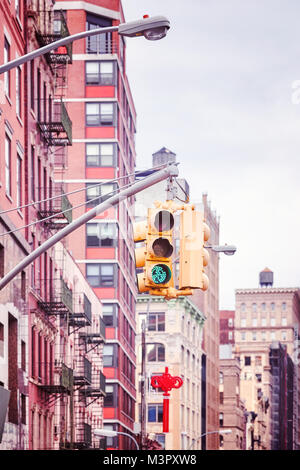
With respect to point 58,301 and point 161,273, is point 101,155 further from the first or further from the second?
point 161,273

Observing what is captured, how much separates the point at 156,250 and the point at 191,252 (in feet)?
2.08

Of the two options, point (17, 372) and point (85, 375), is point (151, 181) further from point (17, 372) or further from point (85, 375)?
point (85, 375)

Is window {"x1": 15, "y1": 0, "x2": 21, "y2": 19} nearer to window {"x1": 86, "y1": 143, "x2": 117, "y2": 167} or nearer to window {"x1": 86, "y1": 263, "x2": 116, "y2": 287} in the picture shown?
window {"x1": 86, "y1": 263, "x2": 116, "y2": 287}

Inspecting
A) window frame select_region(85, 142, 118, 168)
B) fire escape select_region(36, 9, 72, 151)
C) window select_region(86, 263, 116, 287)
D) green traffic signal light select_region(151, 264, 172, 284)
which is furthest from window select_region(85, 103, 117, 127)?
green traffic signal light select_region(151, 264, 172, 284)

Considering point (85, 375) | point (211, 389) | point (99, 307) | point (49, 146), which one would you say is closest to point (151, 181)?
point (49, 146)

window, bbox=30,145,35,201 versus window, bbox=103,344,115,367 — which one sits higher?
window, bbox=30,145,35,201

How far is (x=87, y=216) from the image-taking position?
2142 centimetres

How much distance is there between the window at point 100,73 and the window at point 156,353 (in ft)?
143

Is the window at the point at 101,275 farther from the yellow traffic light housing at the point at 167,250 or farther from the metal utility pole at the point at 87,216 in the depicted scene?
the yellow traffic light housing at the point at 167,250

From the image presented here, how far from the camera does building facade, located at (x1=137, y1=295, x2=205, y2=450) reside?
13425cm

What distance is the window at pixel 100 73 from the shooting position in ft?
342

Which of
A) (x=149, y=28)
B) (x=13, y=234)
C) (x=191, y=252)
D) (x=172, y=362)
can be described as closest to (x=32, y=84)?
(x=13, y=234)

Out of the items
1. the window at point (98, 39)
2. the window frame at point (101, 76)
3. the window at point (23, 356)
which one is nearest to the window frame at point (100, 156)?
the window frame at point (101, 76)

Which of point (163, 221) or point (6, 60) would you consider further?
point (6, 60)
